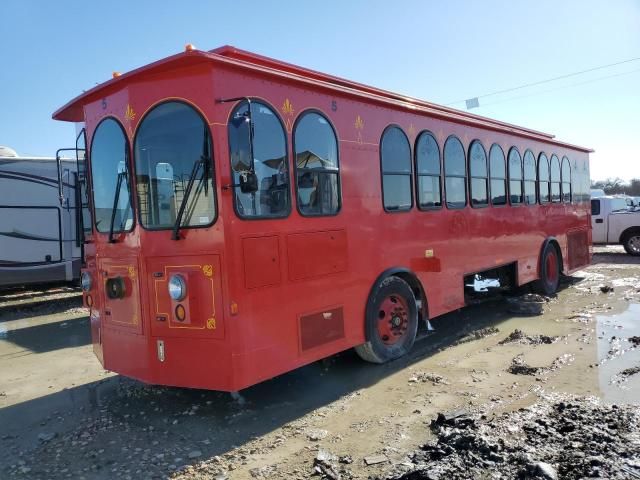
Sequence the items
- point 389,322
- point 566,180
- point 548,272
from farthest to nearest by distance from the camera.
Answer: point 566,180 < point 548,272 < point 389,322

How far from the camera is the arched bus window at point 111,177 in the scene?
458 centimetres

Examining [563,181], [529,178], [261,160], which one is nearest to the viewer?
[261,160]

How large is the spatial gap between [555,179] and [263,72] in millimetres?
8038

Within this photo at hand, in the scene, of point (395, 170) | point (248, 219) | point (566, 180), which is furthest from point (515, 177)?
point (248, 219)

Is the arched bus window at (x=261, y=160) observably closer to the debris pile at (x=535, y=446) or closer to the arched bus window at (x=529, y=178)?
the debris pile at (x=535, y=446)

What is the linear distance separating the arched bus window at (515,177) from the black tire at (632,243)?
998cm

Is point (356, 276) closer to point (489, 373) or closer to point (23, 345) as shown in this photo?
point (489, 373)

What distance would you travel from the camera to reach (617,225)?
17.0 meters

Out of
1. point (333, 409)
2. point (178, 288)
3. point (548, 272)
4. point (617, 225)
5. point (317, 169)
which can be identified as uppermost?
point (317, 169)

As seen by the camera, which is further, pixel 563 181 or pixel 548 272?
pixel 563 181

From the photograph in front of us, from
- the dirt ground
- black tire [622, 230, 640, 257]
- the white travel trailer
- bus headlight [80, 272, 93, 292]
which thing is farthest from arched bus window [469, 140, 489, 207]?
black tire [622, 230, 640, 257]

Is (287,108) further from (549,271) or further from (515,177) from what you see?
(549,271)

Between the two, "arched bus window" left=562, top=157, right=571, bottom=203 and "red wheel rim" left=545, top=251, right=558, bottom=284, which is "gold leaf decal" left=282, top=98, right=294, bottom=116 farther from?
"arched bus window" left=562, top=157, right=571, bottom=203

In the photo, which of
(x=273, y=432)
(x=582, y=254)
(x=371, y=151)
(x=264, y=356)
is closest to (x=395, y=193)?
(x=371, y=151)
